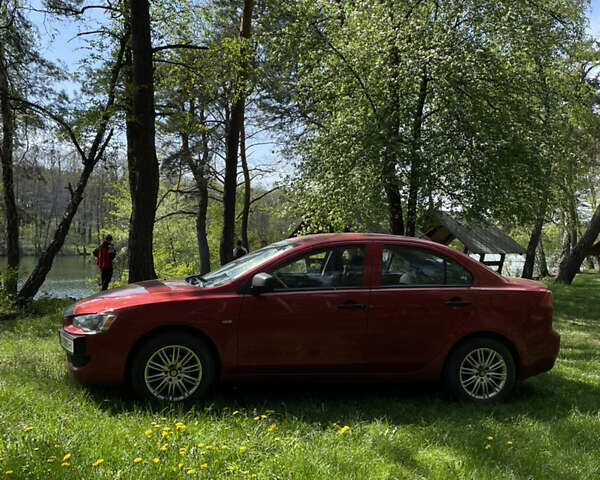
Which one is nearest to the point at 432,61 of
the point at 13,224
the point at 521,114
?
the point at 521,114

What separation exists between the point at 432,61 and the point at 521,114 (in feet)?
9.90

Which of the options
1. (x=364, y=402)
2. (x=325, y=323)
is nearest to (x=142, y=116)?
(x=325, y=323)

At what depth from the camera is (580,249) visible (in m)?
17.3

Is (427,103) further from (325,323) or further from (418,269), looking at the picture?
(325,323)

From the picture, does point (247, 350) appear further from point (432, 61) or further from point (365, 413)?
point (432, 61)

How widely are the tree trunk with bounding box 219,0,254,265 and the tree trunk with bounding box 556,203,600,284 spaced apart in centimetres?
1153

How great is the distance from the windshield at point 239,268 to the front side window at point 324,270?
0.24 meters

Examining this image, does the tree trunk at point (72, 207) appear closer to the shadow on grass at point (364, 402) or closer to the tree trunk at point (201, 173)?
the tree trunk at point (201, 173)

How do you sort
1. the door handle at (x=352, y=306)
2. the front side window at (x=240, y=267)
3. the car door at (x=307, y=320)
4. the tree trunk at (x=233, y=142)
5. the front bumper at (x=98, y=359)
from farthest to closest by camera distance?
the tree trunk at (x=233, y=142) → the front side window at (x=240, y=267) → the door handle at (x=352, y=306) → the car door at (x=307, y=320) → the front bumper at (x=98, y=359)

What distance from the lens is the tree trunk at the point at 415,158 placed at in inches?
496

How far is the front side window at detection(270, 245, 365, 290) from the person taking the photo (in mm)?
4980

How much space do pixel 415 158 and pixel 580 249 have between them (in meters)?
8.49

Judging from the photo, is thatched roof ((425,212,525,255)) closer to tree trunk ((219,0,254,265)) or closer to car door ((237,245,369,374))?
tree trunk ((219,0,254,265))

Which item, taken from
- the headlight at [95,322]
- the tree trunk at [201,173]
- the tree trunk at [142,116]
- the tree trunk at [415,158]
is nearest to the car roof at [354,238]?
the headlight at [95,322]
